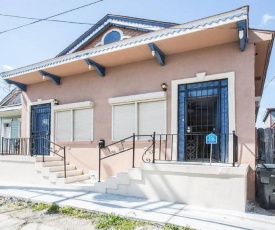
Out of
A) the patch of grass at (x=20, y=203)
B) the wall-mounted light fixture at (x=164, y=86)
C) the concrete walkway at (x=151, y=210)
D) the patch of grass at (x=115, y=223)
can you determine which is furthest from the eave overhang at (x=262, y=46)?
the patch of grass at (x=20, y=203)

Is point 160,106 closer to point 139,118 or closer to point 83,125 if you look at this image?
point 139,118

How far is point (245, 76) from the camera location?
19.5 feet

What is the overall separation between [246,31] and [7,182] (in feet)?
29.0

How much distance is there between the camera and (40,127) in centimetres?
974

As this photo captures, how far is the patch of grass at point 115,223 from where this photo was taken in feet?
14.0

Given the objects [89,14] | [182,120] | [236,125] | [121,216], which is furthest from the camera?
[182,120]

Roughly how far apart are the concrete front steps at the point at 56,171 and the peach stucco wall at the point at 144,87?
33cm

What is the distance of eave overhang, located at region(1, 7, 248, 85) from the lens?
225 inches

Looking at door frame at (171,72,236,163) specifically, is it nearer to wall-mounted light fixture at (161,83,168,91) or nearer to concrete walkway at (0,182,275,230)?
wall-mounted light fixture at (161,83,168,91)

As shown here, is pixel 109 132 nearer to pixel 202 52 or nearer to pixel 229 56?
pixel 202 52

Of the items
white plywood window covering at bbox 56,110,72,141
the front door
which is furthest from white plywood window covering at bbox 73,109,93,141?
the front door

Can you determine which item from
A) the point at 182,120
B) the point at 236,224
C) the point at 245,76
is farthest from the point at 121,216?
the point at 245,76

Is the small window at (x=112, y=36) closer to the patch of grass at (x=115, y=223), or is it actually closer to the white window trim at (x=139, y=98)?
the white window trim at (x=139, y=98)

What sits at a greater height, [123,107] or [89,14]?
[89,14]
